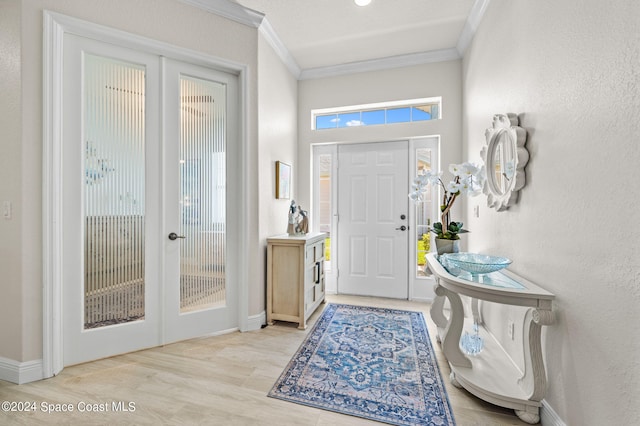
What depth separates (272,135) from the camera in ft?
10.5

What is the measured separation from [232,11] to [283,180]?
1710 millimetres

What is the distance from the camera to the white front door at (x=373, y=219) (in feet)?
12.2

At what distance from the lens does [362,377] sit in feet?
6.45

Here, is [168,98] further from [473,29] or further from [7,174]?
[473,29]

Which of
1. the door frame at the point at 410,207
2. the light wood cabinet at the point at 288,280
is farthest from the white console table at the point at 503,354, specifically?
the door frame at the point at 410,207

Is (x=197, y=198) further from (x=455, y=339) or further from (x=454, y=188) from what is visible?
(x=455, y=339)

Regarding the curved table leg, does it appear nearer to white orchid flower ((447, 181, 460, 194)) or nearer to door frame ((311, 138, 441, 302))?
white orchid flower ((447, 181, 460, 194))

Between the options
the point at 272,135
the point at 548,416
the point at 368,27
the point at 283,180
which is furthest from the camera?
the point at 283,180

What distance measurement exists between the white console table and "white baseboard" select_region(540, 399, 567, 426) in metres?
0.02

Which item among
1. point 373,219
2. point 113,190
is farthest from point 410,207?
point 113,190

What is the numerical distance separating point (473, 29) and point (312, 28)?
1642 mm

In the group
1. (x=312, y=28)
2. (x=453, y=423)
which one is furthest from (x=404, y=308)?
(x=312, y=28)

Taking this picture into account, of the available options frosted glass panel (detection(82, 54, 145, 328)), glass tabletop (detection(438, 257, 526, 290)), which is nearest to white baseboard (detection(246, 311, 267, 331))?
frosted glass panel (detection(82, 54, 145, 328))

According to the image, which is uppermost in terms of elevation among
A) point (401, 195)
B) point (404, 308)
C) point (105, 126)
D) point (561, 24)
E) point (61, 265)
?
point (561, 24)
